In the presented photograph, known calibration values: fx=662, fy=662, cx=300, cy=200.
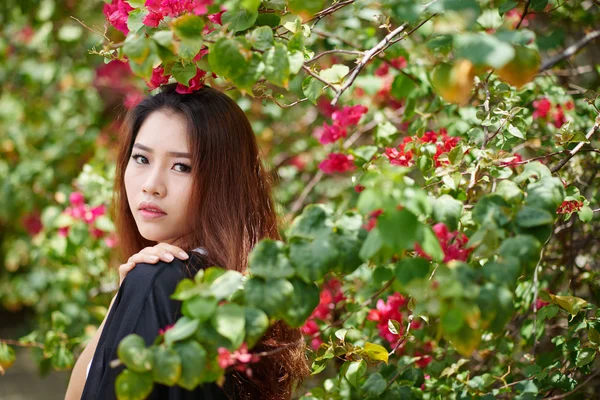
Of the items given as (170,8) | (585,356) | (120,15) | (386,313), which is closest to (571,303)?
(585,356)

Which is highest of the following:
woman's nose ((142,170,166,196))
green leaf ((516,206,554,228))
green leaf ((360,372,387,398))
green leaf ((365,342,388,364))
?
green leaf ((516,206,554,228))

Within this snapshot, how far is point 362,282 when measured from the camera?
7.08ft

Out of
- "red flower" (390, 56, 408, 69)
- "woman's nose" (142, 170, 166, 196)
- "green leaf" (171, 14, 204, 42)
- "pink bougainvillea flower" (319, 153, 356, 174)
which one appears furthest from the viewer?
"red flower" (390, 56, 408, 69)

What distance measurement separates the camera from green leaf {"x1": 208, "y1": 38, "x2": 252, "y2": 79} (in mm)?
1052

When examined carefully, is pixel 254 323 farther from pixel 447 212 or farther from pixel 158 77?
pixel 158 77

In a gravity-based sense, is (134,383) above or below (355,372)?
above

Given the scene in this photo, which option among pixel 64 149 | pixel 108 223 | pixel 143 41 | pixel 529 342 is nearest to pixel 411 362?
pixel 529 342

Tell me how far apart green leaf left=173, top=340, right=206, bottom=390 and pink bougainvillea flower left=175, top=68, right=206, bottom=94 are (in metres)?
0.67

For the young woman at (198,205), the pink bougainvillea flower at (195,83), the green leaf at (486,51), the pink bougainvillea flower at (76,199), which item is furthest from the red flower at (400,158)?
the pink bougainvillea flower at (76,199)

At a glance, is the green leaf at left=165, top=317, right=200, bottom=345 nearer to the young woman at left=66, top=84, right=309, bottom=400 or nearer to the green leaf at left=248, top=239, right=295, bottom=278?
the green leaf at left=248, top=239, right=295, bottom=278

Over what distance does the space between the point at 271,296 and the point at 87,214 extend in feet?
5.59

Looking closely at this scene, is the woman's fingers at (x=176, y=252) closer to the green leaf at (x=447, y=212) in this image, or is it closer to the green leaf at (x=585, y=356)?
the green leaf at (x=447, y=212)

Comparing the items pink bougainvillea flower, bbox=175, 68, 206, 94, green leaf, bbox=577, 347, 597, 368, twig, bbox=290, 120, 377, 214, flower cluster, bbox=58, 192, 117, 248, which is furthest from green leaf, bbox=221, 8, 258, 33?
flower cluster, bbox=58, 192, 117, 248

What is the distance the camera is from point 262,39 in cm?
109
